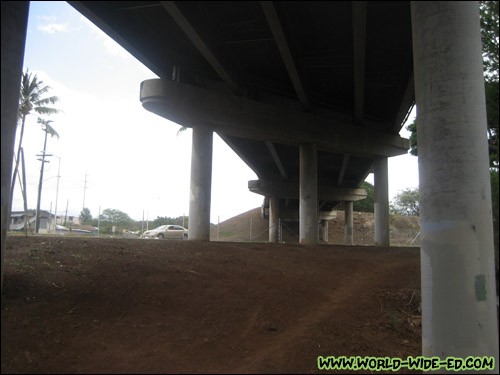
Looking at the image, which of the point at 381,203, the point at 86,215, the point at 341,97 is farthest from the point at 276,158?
the point at 86,215

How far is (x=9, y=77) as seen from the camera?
5.06 m

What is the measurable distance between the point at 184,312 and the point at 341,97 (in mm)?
14737

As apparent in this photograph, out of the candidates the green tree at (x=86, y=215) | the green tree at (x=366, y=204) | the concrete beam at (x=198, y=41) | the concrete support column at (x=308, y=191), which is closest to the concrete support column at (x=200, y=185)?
the concrete beam at (x=198, y=41)

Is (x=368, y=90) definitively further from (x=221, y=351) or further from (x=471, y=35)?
(x=221, y=351)

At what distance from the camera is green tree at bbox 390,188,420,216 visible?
241 feet

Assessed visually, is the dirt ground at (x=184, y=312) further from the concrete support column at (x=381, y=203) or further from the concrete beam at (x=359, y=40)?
the concrete support column at (x=381, y=203)

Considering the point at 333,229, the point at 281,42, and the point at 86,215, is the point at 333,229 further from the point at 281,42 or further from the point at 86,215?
the point at 86,215

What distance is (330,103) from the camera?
19.4m

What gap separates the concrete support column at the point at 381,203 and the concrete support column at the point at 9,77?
64.5ft

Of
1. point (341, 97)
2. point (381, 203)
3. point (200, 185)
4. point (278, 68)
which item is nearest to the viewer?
point (200, 185)

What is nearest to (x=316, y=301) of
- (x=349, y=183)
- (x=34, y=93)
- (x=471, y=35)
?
(x=471, y=35)

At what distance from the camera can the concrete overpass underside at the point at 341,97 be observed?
478cm

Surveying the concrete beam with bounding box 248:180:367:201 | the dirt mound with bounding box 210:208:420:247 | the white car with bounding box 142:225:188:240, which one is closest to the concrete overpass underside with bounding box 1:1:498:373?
the concrete beam with bounding box 248:180:367:201

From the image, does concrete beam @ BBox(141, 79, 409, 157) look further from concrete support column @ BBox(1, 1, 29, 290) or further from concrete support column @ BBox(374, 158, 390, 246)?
concrete support column @ BBox(1, 1, 29, 290)
